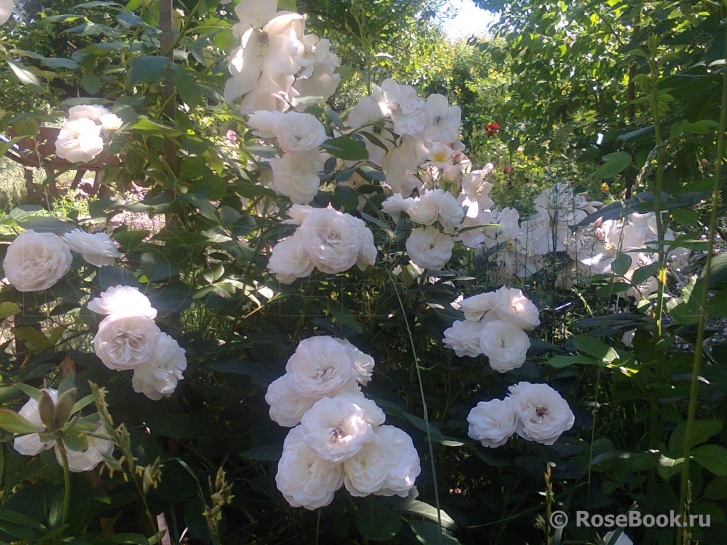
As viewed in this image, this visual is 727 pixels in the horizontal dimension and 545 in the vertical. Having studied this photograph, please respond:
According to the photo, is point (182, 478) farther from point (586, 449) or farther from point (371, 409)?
point (586, 449)

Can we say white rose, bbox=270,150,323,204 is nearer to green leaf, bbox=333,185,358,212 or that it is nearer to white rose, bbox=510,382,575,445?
green leaf, bbox=333,185,358,212

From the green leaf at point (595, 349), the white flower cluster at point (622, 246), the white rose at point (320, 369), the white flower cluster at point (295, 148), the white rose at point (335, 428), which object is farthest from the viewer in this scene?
the white flower cluster at point (622, 246)

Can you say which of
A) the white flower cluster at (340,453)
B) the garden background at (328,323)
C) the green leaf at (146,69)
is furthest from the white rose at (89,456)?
the green leaf at (146,69)

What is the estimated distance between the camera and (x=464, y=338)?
1.10 metres

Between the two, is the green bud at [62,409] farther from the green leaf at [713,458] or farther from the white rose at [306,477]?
the green leaf at [713,458]

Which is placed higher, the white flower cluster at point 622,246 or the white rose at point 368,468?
the white flower cluster at point 622,246

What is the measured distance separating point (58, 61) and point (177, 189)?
420mm

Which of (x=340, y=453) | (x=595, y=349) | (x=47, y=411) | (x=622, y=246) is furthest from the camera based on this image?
(x=622, y=246)

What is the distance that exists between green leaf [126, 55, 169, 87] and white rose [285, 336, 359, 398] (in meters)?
0.59

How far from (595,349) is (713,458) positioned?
0.72 ft

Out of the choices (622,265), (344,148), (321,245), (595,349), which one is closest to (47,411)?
(321,245)

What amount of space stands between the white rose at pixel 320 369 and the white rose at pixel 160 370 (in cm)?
19

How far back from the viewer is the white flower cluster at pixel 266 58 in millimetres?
1184

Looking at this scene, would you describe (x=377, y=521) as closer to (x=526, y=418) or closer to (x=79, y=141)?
(x=526, y=418)
